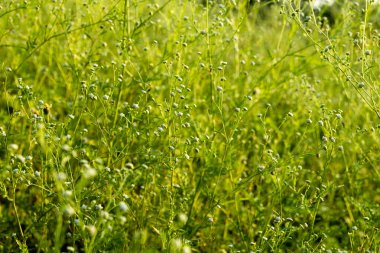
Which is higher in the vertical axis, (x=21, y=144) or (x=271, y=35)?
(x=271, y=35)

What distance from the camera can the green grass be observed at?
6.89ft

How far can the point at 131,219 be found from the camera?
2.46 m

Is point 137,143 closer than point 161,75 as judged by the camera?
Yes

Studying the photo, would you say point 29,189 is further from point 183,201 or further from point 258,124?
point 258,124

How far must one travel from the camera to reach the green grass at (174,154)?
6.89 feet

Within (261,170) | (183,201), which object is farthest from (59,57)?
(261,170)

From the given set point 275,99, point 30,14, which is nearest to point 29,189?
point 30,14

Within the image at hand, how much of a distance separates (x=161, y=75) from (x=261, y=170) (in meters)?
1.25

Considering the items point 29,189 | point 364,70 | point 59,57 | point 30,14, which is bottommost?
point 29,189

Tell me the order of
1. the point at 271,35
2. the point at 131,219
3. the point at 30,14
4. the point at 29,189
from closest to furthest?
the point at 131,219 < the point at 29,189 < the point at 30,14 < the point at 271,35

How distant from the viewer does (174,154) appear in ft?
8.01

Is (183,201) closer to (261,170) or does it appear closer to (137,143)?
(261,170)

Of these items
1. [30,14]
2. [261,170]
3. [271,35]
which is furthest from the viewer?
[271,35]

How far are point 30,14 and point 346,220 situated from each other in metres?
2.38
